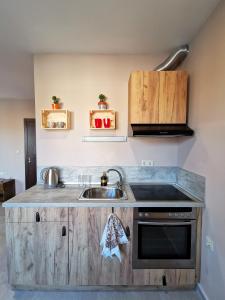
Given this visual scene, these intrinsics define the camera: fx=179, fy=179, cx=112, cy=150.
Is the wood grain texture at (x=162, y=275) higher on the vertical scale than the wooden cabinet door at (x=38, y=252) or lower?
lower

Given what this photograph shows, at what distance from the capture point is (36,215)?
1.76 metres

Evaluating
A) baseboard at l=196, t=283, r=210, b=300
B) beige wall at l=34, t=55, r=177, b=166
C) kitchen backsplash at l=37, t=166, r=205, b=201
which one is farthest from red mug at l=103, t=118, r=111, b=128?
baseboard at l=196, t=283, r=210, b=300

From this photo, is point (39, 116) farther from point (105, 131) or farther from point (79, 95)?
point (105, 131)

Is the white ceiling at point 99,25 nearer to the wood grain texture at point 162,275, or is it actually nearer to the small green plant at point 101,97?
the small green plant at point 101,97

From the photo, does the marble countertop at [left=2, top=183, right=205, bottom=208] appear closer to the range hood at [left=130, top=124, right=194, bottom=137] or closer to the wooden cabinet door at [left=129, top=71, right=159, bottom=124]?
the range hood at [left=130, top=124, right=194, bottom=137]

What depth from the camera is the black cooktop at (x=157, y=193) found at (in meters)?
1.88

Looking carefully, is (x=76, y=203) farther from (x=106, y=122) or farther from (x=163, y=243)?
(x=106, y=122)

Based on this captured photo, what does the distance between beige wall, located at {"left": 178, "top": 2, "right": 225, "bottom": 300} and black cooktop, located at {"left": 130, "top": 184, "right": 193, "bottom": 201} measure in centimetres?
32

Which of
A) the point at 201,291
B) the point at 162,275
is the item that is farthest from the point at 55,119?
the point at 201,291

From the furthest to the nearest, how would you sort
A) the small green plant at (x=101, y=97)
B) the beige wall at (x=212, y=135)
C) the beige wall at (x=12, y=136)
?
the beige wall at (x=12, y=136) < the small green plant at (x=101, y=97) < the beige wall at (x=212, y=135)

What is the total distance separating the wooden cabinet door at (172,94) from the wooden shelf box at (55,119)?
121cm

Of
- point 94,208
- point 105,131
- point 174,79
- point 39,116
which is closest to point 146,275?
point 94,208

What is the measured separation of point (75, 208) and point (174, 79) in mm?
1773

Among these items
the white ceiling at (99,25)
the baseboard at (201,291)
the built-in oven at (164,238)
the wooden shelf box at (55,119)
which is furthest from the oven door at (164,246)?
the white ceiling at (99,25)
